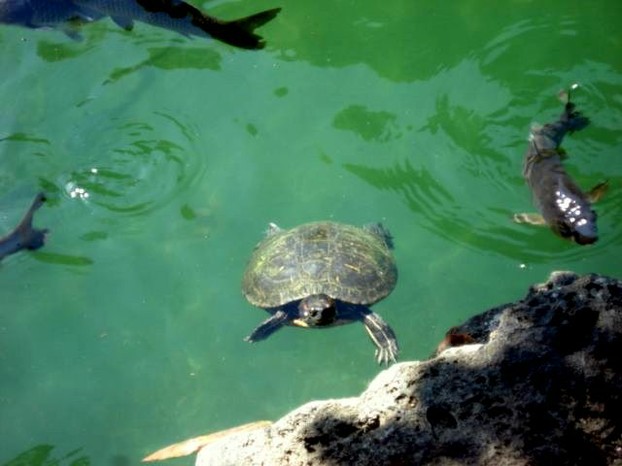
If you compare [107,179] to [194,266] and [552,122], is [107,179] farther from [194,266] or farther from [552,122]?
[552,122]

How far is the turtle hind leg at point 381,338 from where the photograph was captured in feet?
17.8

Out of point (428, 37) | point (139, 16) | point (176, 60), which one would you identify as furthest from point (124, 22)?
point (428, 37)

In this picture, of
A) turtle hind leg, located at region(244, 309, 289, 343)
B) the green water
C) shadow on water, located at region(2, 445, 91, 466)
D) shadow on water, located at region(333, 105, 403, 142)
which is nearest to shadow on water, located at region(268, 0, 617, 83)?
the green water

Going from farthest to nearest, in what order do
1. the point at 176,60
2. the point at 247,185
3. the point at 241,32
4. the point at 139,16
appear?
the point at 176,60, the point at 247,185, the point at 139,16, the point at 241,32

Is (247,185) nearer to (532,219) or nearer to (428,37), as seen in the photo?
(532,219)

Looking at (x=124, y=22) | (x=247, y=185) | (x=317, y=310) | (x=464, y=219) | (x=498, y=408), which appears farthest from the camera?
(x=247, y=185)

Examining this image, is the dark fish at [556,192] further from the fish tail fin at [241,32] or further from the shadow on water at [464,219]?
the fish tail fin at [241,32]

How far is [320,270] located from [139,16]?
2908 mm

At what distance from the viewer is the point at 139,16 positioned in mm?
3736

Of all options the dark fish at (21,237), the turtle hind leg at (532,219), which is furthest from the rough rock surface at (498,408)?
the dark fish at (21,237)

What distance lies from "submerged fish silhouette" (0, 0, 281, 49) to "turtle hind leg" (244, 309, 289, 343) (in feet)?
9.75

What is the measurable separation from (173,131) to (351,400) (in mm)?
4926

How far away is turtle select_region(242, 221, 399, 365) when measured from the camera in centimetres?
563

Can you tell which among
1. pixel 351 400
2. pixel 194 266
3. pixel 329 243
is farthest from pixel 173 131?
pixel 351 400
